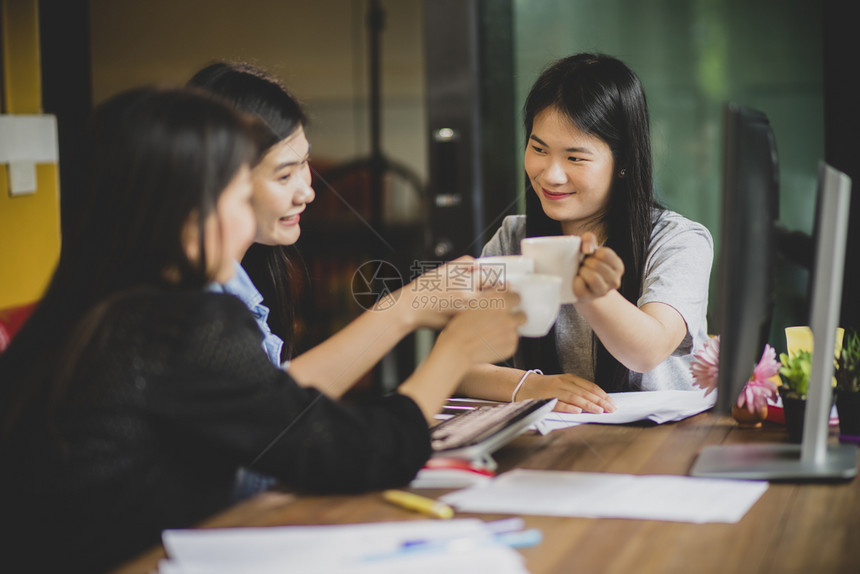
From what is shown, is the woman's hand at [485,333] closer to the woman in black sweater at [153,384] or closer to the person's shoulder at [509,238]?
the woman in black sweater at [153,384]

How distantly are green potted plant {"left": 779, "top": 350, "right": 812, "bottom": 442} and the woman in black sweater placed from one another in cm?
55

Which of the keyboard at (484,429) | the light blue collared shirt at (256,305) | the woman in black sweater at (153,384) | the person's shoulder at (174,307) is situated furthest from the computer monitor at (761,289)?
the light blue collared shirt at (256,305)

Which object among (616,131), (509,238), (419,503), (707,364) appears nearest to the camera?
(419,503)

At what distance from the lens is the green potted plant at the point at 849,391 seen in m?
1.20

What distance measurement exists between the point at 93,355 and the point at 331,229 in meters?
3.39

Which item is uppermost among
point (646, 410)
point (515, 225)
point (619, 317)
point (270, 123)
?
point (270, 123)

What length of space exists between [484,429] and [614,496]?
9.4 inches

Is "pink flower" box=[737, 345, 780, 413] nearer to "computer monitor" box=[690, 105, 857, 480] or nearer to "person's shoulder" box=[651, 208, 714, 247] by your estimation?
"computer monitor" box=[690, 105, 857, 480]

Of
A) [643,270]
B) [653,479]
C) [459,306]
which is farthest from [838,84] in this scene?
[653,479]

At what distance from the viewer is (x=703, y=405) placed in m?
1.44

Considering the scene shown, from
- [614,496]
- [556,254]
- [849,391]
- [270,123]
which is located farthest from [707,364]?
[270,123]

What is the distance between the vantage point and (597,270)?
4.27 ft

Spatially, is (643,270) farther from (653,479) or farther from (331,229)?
(331,229)

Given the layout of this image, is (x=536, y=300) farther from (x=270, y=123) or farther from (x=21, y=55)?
(x=21, y=55)
